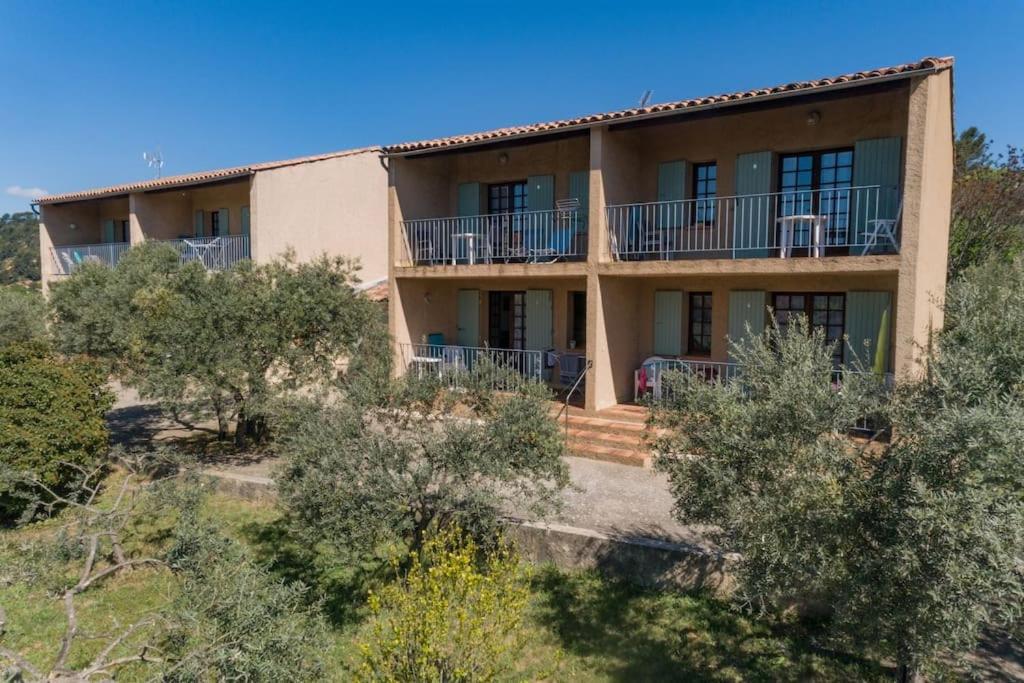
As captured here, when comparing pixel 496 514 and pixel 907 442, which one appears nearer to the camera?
pixel 907 442

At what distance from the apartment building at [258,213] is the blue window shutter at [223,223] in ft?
0.11

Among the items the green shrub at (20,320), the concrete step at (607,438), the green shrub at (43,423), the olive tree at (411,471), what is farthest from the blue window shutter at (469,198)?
the green shrub at (20,320)

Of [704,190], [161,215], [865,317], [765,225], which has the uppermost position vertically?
[161,215]

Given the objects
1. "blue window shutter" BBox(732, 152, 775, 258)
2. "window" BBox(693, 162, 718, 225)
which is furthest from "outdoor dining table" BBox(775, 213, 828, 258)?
"window" BBox(693, 162, 718, 225)

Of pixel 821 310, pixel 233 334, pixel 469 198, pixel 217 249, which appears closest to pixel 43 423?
pixel 233 334

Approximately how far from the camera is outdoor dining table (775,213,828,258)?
1059cm

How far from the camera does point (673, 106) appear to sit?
11422mm

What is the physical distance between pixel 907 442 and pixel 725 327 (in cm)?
942

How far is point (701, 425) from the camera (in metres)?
5.44

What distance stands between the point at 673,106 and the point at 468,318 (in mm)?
7939

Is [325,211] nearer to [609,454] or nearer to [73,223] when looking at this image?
[609,454]

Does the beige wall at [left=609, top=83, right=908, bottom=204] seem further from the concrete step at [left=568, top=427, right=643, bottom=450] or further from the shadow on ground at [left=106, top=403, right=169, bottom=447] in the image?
the shadow on ground at [left=106, top=403, right=169, bottom=447]

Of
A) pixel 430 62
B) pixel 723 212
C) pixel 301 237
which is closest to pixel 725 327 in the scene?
pixel 723 212

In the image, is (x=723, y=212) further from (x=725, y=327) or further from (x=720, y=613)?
(x=720, y=613)
